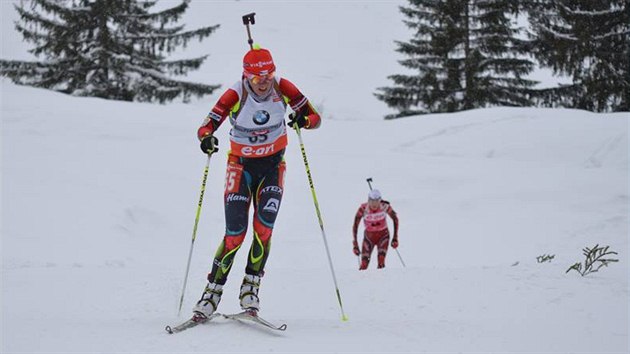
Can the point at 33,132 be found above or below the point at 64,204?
above

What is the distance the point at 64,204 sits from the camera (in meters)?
11.3

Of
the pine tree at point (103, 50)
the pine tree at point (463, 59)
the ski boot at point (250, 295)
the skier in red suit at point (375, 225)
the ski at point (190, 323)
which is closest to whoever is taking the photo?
the ski at point (190, 323)

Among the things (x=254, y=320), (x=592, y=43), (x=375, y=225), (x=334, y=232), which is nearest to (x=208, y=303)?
(x=254, y=320)

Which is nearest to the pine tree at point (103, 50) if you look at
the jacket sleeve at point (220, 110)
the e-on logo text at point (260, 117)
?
the jacket sleeve at point (220, 110)

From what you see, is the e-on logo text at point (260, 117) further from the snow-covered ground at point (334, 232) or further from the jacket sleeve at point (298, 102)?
the snow-covered ground at point (334, 232)

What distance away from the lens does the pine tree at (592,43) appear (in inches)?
819

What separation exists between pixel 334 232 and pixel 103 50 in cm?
1581

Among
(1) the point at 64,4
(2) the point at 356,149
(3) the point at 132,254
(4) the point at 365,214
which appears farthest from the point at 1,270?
(1) the point at 64,4

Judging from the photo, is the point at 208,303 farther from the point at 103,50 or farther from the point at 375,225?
the point at 103,50

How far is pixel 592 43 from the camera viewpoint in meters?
21.1

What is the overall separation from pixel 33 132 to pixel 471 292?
13525 millimetres

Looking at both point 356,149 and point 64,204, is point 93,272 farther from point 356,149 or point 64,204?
point 356,149

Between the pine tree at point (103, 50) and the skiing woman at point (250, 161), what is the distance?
71.4ft

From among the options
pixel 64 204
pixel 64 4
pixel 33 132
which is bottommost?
pixel 64 204
